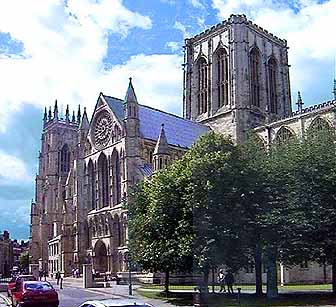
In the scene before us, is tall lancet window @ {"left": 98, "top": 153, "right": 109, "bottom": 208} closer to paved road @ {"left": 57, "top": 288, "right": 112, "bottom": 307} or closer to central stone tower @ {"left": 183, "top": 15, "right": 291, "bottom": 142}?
central stone tower @ {"left": 183, "top": 15, "right": 291, "bottom": 142}

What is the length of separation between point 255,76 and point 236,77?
5.30 metres

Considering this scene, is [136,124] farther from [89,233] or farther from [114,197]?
[89,233]

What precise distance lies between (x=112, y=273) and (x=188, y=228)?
34712 millimetres

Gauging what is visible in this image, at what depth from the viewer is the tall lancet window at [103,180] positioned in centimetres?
7031

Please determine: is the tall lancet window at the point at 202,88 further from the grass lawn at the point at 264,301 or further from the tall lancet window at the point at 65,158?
the grass lawn at the point at 264,301

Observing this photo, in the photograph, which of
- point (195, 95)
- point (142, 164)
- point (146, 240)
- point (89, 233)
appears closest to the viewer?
point (146, 240)

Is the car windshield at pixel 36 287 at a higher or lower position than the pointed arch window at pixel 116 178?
lower

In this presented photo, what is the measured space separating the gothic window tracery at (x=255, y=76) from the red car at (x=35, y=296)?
58.8 meters

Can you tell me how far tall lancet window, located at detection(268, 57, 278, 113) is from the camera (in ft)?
273

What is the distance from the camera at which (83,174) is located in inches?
2950

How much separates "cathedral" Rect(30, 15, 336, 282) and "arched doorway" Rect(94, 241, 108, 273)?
126 millimetres

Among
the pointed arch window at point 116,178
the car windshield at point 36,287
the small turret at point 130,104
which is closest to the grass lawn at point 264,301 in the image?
the car windshield at point 36,287

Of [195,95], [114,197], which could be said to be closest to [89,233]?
[114,197]

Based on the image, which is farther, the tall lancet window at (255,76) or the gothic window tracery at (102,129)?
the tall lancet window at (255,76)
